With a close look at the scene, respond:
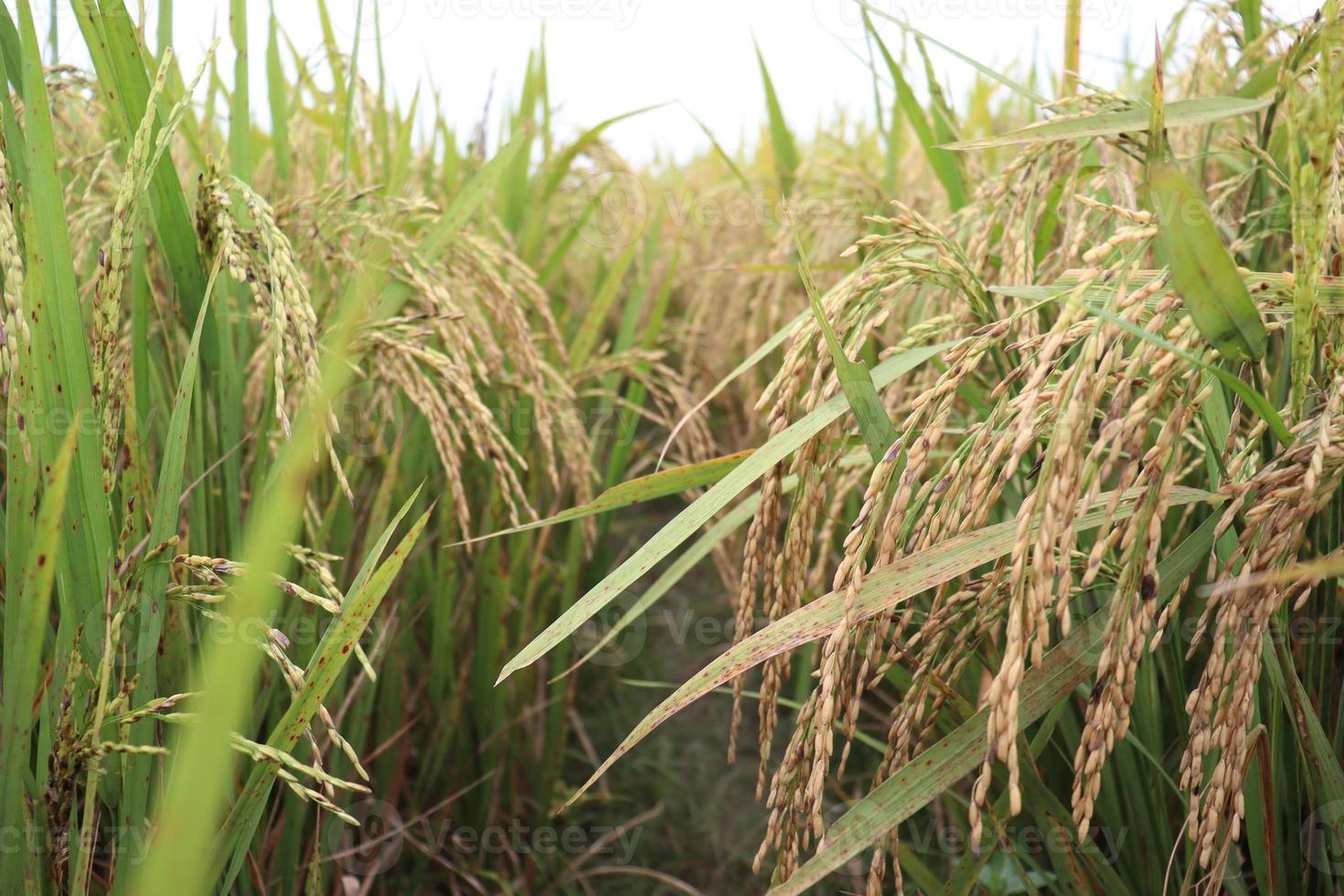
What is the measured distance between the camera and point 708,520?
1.35 m

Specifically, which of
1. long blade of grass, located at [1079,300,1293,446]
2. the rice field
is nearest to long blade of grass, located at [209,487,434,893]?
the rice field

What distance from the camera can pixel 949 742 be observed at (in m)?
0.92

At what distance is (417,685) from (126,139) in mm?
1070

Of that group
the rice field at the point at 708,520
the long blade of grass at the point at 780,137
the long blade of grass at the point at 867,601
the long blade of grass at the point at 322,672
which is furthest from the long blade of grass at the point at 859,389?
the long blade of grass at the point at 780,137

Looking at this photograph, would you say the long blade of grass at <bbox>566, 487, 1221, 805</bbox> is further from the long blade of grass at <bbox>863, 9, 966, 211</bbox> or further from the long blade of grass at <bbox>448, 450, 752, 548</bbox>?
the long blade of grass at <bbox>863, 9, 966, 211</bbox>

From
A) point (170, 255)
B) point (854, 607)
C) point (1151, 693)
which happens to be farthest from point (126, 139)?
point (1151, 693)

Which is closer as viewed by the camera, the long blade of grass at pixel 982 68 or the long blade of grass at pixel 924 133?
the long blade of grass at pixel 982 68

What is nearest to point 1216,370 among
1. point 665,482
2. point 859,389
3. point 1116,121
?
point 859,389

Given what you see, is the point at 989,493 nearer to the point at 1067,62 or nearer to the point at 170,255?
the point at 170,255

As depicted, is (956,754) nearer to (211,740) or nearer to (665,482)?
(665,482)

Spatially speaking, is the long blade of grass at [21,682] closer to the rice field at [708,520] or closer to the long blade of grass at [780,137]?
the rice field at [708,520]

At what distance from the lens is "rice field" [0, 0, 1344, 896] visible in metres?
0.77

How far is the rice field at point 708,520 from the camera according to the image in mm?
774

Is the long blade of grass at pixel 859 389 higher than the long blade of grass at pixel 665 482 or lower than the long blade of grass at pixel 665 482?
higher
